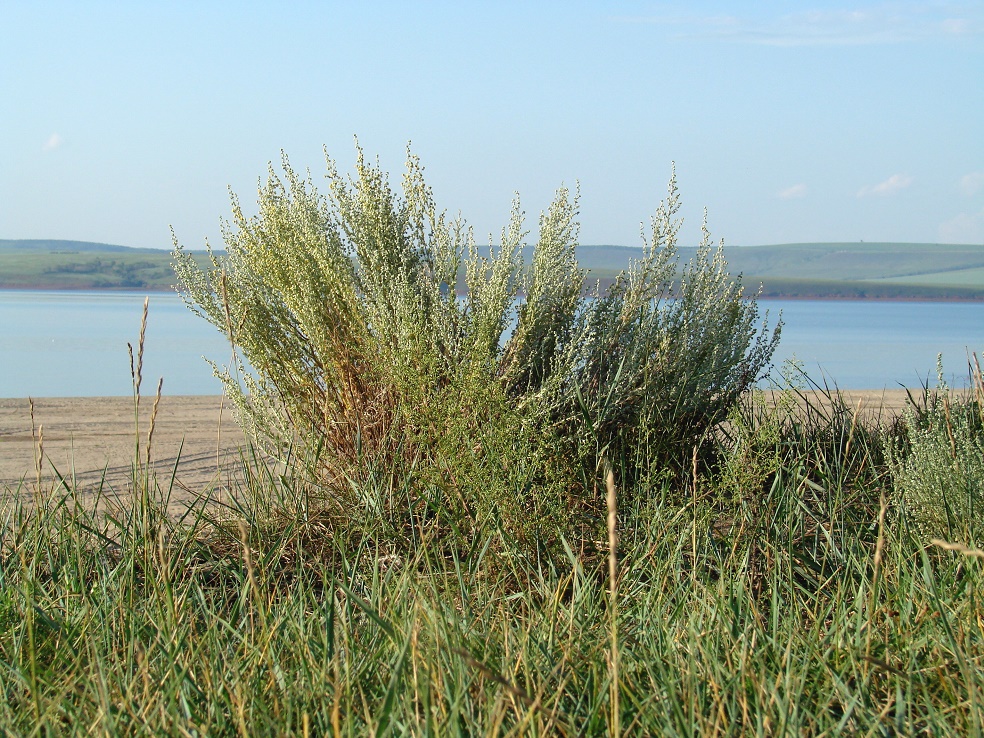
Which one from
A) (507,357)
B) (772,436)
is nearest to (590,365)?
(507,357)

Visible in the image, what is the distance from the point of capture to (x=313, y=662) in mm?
2484

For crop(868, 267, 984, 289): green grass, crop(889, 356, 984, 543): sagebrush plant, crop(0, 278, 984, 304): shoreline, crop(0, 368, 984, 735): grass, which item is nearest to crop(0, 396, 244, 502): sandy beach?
crop(0, 368, 984, 735): grass

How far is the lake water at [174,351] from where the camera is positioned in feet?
46.3

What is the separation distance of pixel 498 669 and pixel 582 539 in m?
1.12

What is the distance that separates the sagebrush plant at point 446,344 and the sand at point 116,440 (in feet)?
1.80

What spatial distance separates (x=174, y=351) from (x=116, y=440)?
11096 millimetres

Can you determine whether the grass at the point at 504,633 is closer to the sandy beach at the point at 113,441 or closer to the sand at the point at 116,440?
the sand at the point at 116,440

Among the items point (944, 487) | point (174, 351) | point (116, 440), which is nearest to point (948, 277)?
point (174, 351)

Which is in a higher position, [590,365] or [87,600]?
[590,365]

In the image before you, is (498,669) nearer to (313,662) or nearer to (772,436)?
(313,662)

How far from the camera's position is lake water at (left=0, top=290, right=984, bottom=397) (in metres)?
14.1

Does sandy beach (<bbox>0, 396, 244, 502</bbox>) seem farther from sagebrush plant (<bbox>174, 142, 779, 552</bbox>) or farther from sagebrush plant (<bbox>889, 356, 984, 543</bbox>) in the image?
sagebrush plant (<bbox>889, 356, 984, 543</bbox>)

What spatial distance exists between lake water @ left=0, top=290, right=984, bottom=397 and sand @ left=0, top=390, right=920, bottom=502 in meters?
1.87

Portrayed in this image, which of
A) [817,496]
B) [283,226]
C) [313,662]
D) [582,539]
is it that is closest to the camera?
[313,662]
